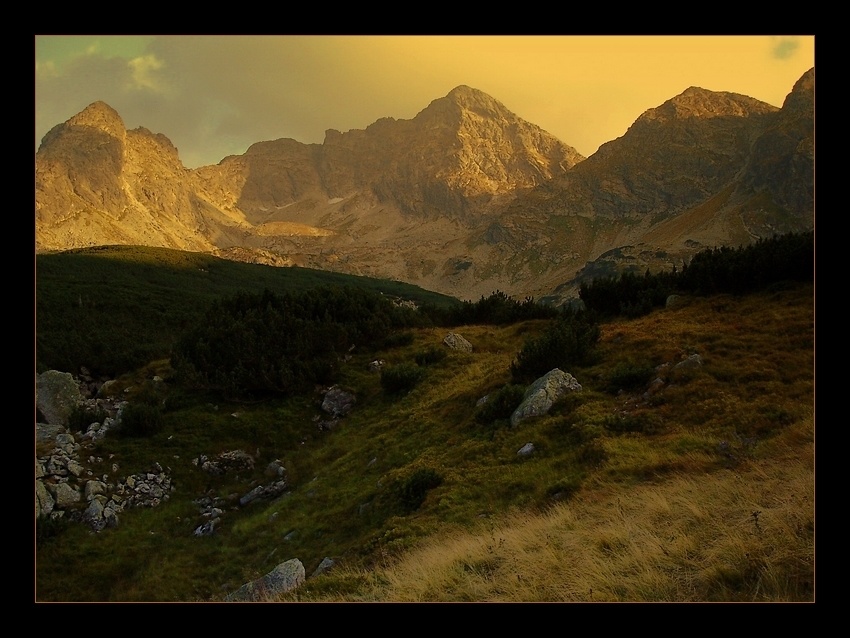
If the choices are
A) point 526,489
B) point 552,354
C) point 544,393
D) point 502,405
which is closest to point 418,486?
point 526,489

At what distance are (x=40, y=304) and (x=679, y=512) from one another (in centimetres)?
6212

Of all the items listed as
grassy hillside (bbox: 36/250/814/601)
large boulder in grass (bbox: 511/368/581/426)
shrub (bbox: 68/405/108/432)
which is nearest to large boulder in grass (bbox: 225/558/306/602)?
grassy hillside (bbox: 36/250/814/601)

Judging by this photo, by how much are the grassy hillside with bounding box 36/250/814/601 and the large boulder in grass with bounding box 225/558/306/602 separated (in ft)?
2.48

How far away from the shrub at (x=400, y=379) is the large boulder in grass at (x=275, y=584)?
34.7ft

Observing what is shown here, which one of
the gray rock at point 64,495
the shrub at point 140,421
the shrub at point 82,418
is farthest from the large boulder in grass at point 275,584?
the shrub at point 82,418

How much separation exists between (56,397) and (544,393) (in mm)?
18218

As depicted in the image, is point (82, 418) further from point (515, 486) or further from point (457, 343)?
point (515, 486)

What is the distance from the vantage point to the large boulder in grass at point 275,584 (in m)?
8.77

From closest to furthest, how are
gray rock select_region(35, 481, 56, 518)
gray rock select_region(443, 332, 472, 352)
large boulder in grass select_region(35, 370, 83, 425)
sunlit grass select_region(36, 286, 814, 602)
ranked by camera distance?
sunlit grass select_region(36, 286, 814, 602) → gray rock select_region(35, 481, 56, 518) → large boulder in grass select_region(35, 370, 83, 425) → gray rock select_region(443, 332, 472, 352)

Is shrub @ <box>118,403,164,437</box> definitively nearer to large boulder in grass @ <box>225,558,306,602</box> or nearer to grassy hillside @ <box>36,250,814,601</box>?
grassy hillside @ <box>36,250,814,601</box>

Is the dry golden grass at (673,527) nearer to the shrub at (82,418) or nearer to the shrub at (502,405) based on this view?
the shrub at (502,405)

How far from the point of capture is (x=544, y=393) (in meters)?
13.3

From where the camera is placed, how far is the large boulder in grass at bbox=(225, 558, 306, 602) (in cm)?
877
